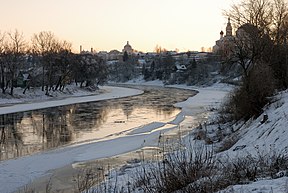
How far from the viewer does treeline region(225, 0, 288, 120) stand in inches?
677

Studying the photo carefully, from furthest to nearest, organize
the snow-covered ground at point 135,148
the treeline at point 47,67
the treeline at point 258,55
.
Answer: the treeline at point 47,67
the treeline at point 258,55
the snow-covered ground at point 135,148

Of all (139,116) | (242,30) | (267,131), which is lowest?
(139,116)

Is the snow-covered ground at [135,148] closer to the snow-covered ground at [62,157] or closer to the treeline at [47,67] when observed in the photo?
the snow-covered ground at [62,157]

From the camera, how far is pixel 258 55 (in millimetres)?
26891

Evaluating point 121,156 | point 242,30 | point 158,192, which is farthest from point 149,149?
point 242,30

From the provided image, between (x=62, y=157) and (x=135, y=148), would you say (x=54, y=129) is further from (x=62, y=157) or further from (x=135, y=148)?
(x=62, y=157)

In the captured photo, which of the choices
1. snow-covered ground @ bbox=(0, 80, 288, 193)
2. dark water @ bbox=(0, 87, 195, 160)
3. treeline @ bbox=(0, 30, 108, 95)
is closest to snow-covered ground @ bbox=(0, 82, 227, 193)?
snow-covered ground @ bbox=(0, 80, 288, 193)

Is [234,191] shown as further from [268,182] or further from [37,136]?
[37,136]

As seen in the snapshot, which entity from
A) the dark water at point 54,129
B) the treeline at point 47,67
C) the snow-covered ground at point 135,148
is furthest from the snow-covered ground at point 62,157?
the treeline at point 47,67

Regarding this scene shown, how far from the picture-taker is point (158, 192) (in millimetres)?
6199

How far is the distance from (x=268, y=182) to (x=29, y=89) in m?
52.2

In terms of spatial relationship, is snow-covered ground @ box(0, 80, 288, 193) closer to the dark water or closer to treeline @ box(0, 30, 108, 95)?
the dark water

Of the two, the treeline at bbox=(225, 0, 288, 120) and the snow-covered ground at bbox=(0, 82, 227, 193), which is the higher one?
the treeline at bbox=(225, 0, 288, 120)

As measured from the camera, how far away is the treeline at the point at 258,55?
17.2 m
